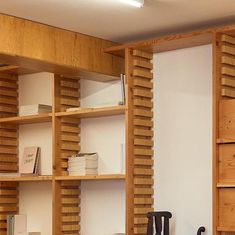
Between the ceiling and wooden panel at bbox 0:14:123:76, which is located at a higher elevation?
the ceiling

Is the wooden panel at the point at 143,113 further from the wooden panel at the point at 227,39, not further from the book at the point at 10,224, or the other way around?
the book at the point at 10,224

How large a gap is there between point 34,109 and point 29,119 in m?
0.12

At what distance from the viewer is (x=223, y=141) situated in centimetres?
525

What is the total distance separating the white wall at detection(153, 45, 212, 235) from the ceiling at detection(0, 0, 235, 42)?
34cm

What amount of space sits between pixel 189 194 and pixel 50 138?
179cm

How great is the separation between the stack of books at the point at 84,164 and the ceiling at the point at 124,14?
1.17 metres

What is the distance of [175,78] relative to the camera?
19.7 feet

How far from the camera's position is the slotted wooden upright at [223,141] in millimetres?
5207

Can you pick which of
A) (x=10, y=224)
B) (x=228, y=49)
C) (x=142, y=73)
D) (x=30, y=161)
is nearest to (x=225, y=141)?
(x=228, y=49)

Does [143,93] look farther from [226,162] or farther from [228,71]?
[226,162]

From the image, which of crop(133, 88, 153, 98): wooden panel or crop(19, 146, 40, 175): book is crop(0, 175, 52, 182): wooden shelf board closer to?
crop(19, 146, 40, 175): book

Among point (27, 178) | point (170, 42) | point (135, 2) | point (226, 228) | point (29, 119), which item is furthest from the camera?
point (29, 119)

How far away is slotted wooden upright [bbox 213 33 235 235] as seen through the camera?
5207 mm

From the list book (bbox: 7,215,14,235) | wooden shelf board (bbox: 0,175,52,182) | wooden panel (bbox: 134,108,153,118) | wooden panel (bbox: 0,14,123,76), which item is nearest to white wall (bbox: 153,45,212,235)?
wooden panel (bbox: 134,108,153,118)
